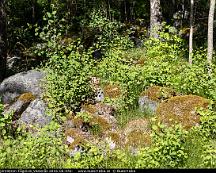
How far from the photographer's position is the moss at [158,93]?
9945 millimetres

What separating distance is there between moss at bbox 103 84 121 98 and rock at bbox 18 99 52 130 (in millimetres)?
1789

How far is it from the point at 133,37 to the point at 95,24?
2.82 meters

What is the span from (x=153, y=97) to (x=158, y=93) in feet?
0.54

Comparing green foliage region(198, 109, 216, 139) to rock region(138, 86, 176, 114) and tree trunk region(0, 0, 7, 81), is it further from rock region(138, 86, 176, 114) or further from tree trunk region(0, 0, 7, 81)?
tree trunk region(0, 0, 7, 81)

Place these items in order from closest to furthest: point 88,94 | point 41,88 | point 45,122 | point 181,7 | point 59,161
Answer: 1. point 59,161
2. point 45,122
3. point 88,94
4. point 41,88
5. point 181,7

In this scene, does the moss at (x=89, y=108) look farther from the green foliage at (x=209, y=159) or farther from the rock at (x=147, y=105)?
the green foliage at (x=209, y=159)

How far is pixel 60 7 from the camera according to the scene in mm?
22000

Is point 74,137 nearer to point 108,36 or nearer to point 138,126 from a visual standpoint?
point 138,126

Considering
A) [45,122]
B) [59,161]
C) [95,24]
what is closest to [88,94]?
[45,122]

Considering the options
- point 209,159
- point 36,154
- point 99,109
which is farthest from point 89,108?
point 209,159

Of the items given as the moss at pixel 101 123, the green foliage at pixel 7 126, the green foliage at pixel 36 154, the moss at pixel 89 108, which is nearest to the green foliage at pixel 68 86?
the moss at pixel 89 108

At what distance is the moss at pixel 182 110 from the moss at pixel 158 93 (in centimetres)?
35

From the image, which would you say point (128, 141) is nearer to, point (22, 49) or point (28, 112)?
point (28, 112)

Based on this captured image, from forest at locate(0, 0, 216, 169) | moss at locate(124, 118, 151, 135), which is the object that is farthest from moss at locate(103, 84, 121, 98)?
moss at locate(124, 118, 151, 135)
